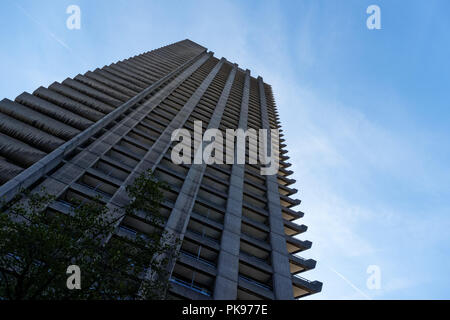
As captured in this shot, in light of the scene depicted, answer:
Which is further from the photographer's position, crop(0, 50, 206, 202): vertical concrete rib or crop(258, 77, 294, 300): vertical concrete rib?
crop(258, 77, 294, 300): vertical concrete rib

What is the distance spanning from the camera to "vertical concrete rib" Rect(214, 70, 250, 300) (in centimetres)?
1683

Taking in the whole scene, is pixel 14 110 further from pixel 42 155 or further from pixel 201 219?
pixel 201 219

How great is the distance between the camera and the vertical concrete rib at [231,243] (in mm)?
16828

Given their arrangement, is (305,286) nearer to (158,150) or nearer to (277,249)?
(277,249)

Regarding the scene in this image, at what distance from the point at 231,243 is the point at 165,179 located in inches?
285

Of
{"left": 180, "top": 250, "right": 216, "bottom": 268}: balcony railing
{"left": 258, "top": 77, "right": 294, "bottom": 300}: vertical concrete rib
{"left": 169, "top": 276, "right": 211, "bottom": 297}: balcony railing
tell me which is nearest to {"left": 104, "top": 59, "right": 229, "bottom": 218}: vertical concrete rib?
{"left": 180, "top": 250, "right": 216, "bottom": 268}: balcony railing

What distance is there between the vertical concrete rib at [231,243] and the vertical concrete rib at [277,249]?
Result: 8.79 ft

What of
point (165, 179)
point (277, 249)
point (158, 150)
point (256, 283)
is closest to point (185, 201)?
point (165, 179)

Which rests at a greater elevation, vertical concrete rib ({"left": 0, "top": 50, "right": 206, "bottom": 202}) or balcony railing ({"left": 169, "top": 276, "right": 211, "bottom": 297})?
vertical concrete rib ({"left": 0, "top": 50, "right": 206, "bottom": 202})

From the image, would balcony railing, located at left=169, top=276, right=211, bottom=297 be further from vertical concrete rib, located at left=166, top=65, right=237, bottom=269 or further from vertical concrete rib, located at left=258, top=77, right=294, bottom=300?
vertical concrete rib, located at left=258, top=77, right=294, bottom=300

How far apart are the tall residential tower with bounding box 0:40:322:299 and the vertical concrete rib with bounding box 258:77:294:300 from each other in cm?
8
